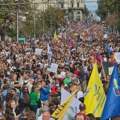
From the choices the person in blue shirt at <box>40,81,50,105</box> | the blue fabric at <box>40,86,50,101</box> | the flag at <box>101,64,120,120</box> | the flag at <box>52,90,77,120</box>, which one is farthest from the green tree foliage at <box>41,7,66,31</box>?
the flag at <box>101,64,120,120</box>

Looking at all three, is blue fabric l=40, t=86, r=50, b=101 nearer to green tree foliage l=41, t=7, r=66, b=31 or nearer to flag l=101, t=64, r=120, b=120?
flag l=101, t=64, r=120, b=120

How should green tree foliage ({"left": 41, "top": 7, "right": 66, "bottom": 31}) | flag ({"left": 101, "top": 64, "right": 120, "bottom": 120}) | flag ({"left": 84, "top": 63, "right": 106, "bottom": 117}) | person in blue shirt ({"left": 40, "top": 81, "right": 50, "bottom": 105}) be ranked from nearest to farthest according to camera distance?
1. flag ({"left": 101, "top": 64, "right": 120, "bottom": 120})
2. flag ({"left": 84, "top": 63, "right": 106, "bottom": 117})
3. person in blue shirt ({"left": 40, "top": 81, "right": 50, "bottom": 105})
4. green tree foliage ({"left": 41, "top": 7, "right": 66, "bottom": 31})

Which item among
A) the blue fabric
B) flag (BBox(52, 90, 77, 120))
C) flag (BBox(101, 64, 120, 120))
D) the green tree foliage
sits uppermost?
flag (BBox(101, 64, 120, 120))

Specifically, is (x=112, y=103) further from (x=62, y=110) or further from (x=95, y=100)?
(x=95, y=100)

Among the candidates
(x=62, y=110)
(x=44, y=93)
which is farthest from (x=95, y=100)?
(x=44, y=93)

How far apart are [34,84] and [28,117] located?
5.83 m

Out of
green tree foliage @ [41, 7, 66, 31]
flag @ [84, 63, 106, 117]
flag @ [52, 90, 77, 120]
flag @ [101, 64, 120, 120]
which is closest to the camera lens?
flag @ [101, 64, 120, 120]

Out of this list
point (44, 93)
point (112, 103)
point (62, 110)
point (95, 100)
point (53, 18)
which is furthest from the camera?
point (53, 18)

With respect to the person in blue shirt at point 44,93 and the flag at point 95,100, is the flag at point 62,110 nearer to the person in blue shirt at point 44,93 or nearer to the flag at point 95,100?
the flag at point 95,100

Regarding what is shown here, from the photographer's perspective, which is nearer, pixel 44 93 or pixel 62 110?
pixel 62 110

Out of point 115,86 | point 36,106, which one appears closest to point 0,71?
point 36,106

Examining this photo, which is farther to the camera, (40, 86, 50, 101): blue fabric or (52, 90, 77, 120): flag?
(40, 86, 50, 101): blue fabric

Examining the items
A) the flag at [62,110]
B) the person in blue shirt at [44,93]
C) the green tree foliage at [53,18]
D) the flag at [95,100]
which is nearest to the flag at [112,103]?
the flag at [62,110]

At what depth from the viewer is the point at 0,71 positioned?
908 inches
